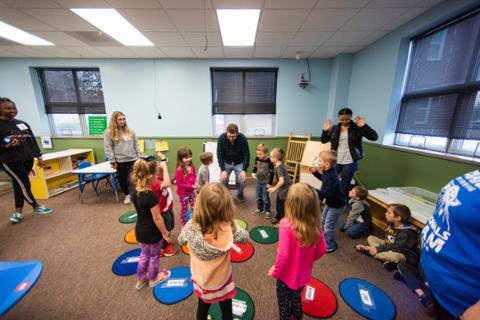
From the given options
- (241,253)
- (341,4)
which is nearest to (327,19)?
(341,4)

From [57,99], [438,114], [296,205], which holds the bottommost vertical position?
[296,205]

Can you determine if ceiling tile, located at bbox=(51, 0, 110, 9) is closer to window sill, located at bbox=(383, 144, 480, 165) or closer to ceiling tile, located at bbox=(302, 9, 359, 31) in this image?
ceiling tile, located at bbox=(302, 9, 359, 31)

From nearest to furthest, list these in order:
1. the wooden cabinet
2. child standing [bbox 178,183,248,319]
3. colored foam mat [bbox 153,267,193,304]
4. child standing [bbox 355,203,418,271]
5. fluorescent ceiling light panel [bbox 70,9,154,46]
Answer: child standing [bbox 178,183,248,319]
colored foam mat [bbox 153,267,193,304]
child standing [bbox 355,203,418,271]
fluorescent ceiling light panel [bbox 70,9,154,46]
the wooden cabinet

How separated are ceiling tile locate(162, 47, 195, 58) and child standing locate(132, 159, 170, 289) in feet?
9.22

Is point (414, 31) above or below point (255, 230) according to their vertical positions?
above

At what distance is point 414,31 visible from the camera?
236 centimetres

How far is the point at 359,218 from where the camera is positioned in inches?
92.9

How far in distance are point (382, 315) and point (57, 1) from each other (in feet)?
14.0

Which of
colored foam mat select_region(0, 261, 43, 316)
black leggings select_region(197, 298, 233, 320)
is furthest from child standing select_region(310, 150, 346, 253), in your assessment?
colored foam mat select_region(0, 261, 43, 316)

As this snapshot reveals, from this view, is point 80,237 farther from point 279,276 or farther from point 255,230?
point 279,276

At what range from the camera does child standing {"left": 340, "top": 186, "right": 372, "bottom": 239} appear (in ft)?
7.21

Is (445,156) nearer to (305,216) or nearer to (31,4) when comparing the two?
(305,216)

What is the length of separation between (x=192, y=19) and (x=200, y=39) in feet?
1.93

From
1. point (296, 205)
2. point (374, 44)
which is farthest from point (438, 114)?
point (296, 205)
